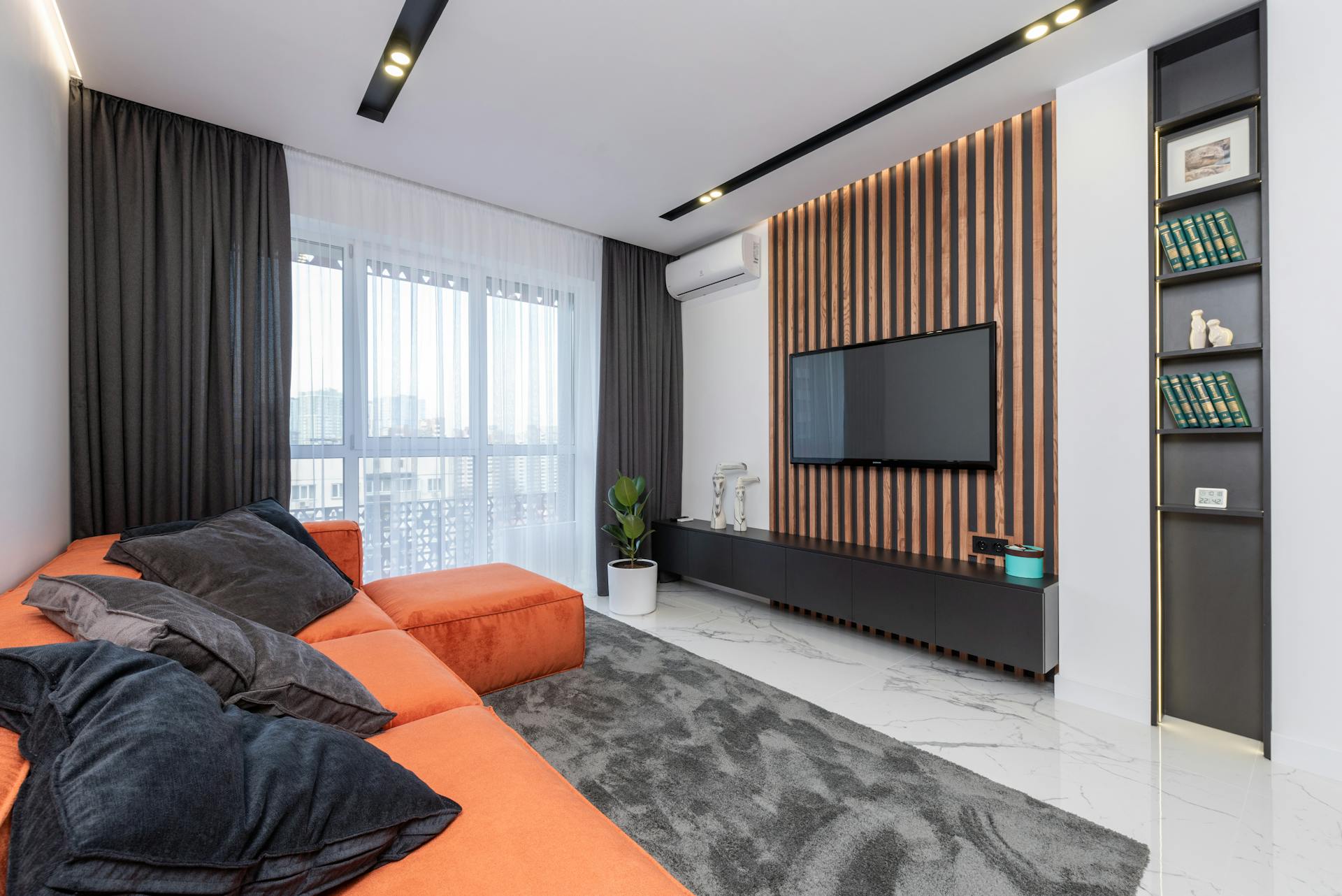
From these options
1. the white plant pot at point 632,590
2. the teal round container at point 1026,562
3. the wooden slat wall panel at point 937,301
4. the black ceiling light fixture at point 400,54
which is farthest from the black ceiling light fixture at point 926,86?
the white plant pot at point 632,590

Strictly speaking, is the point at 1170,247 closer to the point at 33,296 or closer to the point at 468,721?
the point at 468,721

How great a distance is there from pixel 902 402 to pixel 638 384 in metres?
1.94

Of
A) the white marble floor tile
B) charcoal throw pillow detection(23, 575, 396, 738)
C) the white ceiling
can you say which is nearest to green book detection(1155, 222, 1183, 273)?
the white ceiling

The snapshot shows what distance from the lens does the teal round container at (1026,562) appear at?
2.53m

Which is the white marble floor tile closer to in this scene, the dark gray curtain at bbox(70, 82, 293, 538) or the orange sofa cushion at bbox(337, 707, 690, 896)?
the orange sofa cushion at bbox(337, 707, 690, 896)

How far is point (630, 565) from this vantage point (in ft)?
12.2

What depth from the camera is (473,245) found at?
361 centimetres

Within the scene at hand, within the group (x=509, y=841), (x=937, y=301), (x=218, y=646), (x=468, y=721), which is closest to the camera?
(x=509, y=841)

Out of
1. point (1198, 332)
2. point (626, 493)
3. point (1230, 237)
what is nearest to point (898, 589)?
point (1198, 332)

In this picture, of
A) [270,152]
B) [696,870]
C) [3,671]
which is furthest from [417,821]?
[270,152]

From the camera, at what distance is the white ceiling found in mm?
2016

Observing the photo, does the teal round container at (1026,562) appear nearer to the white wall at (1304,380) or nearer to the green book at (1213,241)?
the white wall at (1304,380)

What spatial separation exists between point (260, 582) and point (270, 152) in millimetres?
2224

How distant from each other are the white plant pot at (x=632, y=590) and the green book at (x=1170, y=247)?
2.82 meters
